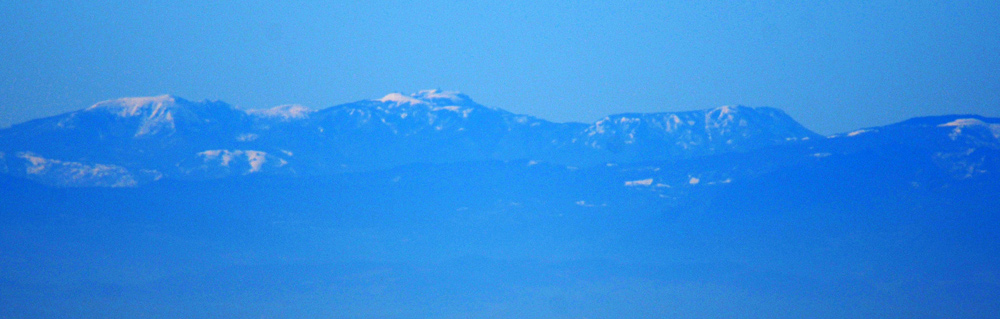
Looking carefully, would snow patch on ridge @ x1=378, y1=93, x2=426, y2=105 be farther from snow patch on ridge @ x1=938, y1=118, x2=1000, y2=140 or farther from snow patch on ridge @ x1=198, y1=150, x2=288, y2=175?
snow patch on ridge @ x1=938, y1=118, x2=1000, y2=140

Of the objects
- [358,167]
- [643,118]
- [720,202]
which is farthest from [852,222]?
[358,167]

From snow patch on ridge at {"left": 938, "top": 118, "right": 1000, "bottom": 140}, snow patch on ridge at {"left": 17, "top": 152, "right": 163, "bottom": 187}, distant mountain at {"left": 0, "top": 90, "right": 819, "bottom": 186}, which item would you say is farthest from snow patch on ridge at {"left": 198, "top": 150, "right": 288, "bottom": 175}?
snow patch on ridge at {"left": 938, "top": 118, "right": 1000, "bottom": 140}

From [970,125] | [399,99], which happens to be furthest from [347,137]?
[970,125]

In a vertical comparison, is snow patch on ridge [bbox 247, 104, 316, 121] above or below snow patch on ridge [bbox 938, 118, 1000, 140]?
above

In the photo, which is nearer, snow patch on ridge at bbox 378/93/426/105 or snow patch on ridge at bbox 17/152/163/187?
snow patch on ridge at bbox 17/152/163/187

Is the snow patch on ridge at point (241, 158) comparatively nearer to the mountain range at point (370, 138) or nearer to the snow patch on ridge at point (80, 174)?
the mountain range at point (370, 138)

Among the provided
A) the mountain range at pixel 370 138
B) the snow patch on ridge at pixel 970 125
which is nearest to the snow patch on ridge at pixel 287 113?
the mountain range at pixel 370 138

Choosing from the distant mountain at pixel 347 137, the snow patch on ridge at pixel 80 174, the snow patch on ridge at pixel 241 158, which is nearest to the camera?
the snow patch on ridge at pixel 80 174

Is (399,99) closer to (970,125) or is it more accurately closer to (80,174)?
(80,174)
